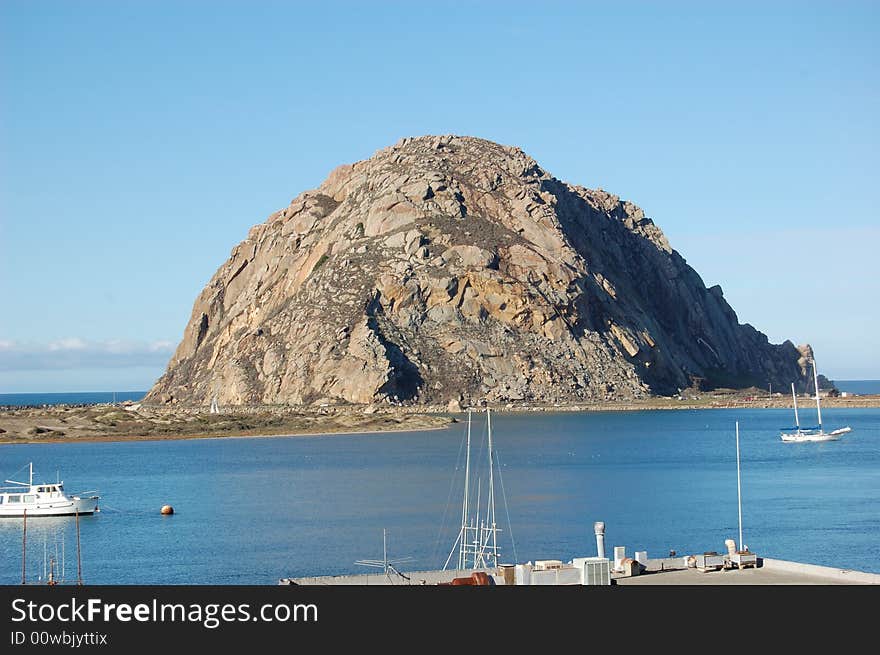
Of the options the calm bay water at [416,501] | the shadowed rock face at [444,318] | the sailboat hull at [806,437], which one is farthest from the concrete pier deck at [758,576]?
the shadowed rock face at [444,318]

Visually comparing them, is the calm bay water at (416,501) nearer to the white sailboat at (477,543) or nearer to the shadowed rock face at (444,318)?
the white sailboat at (477,543)

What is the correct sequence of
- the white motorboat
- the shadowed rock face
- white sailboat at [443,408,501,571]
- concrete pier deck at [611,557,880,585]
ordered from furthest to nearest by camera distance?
the shadowed rock face
the white motorboat
white sailboat at [443,408,501,571]
concrete pier deck at [611,557,880,585]

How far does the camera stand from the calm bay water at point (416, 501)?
2247 inches

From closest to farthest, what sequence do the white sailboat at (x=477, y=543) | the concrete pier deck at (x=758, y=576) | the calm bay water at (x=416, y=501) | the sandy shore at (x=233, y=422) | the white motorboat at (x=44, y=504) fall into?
the concrete pier deck at (x=758, y=576)
the white sailboat at (x=477, y=543)
the calm bay water at (x=416, y=501)
the white motorboat at (x=44, y=504)
the sandy shore at (x=233, y=422)

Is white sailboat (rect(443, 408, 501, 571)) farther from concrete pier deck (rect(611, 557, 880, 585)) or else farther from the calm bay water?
concrete pier deck (rect(611, 557, 880, 585))

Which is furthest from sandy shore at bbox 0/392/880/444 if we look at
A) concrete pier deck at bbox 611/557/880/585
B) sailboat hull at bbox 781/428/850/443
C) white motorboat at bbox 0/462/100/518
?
concrete pier deck at bbox 611/557/880/585

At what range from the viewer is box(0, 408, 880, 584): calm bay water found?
2247 inches

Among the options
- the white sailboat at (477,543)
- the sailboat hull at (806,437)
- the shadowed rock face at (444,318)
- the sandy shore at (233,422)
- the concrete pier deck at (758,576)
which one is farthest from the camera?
the shadowed rock face at (444,318)

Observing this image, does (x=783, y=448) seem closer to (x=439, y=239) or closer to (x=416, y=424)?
(x=416, y=424)
